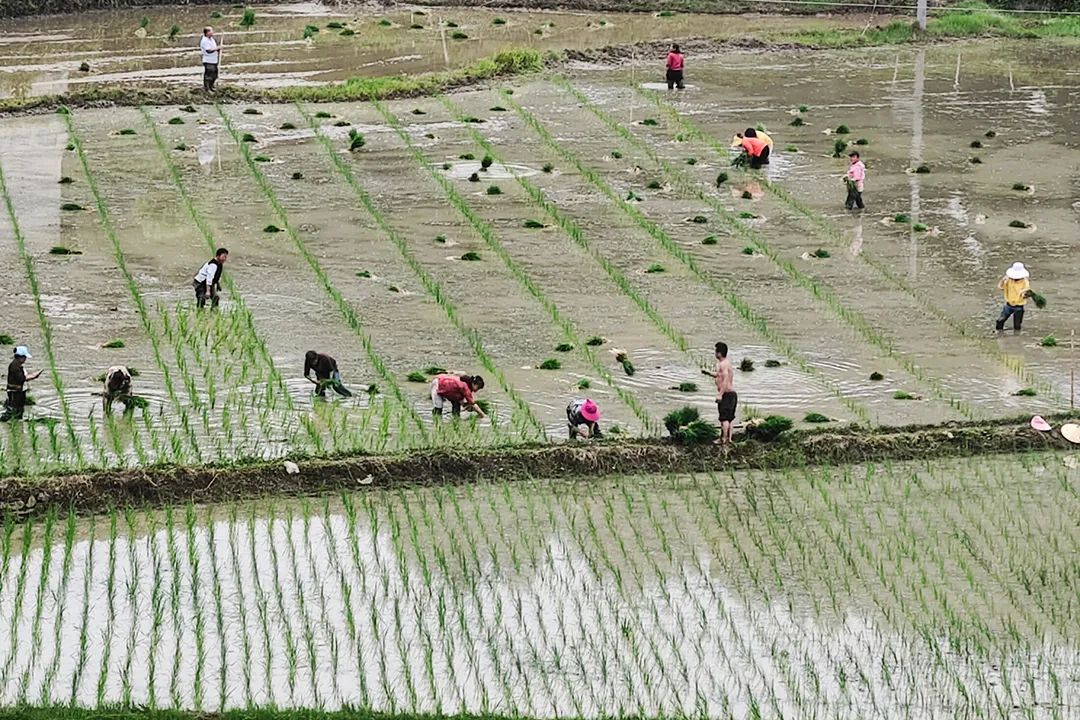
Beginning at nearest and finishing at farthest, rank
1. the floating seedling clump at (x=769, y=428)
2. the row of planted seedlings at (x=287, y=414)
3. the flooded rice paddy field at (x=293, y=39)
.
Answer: the row of planted seedlings at (x=287, y=414), the floating seedling clump at (x=769, y=428), the flooded rice paddy field at (x=293, y=39)

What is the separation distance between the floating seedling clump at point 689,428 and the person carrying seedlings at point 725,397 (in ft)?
0.25

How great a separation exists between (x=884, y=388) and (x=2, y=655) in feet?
23.3

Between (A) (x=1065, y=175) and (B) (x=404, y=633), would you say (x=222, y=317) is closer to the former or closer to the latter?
(B) (x=404, y=633)

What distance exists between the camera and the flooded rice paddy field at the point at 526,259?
45.7 feet

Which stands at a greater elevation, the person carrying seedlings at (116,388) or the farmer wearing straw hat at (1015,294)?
the farmer wearing straw hat at (1015,294)

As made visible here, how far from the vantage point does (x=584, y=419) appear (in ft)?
42.8

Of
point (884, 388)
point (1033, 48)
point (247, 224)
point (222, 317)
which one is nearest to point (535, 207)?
point (247, 224)

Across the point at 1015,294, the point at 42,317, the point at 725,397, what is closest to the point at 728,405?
the point at 725,397

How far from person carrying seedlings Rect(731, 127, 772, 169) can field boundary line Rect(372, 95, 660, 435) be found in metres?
3.37

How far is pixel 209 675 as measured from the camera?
389 inches

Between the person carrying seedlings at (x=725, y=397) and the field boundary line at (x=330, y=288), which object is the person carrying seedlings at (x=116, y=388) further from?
the person carrying seedlings at (x=725, y=397)

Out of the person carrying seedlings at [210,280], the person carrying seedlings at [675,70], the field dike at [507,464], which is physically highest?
the person carrying seedlings at [675,70]

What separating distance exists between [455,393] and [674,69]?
12.1 metres

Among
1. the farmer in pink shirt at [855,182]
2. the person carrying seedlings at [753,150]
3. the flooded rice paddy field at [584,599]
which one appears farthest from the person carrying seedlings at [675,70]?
the flooded rice paddy field at [584,599]
